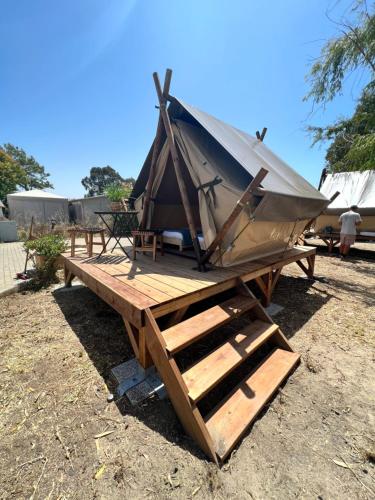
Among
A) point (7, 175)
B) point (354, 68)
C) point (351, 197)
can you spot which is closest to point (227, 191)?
point (354, 68)

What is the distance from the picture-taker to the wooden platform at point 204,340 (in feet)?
5.24

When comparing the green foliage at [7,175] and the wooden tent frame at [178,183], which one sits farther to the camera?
the green foliage at [7,175]

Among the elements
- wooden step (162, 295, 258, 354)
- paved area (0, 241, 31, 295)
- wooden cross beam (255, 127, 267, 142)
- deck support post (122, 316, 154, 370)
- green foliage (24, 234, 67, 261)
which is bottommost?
paved area (0, 241, 31, 295)

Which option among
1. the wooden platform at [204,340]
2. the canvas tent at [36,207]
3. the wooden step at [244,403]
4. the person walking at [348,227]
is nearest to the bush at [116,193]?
the canvas tent at [36,207]

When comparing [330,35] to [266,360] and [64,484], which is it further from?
[64,484]

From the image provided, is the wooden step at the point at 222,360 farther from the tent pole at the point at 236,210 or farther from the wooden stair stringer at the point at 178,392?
the tent pole at the point at 236,210

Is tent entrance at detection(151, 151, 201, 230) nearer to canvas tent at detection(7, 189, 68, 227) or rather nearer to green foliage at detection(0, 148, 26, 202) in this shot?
canvas tent at detection(7, 189, 68, 227)

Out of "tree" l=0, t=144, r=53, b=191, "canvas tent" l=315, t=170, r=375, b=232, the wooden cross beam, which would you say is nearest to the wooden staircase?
the wooden cross beam

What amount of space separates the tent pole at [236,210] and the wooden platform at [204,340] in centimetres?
35

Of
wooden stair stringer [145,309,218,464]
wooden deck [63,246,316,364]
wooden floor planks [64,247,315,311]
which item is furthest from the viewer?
wooden floor planks [64,247,315,311]

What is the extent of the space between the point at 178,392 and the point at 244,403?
1.94ft

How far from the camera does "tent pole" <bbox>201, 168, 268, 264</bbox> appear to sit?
2.36 m

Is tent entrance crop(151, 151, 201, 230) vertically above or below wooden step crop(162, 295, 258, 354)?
above

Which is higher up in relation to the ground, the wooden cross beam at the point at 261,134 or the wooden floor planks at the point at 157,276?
the wooden cross beam at the point at 261,134
